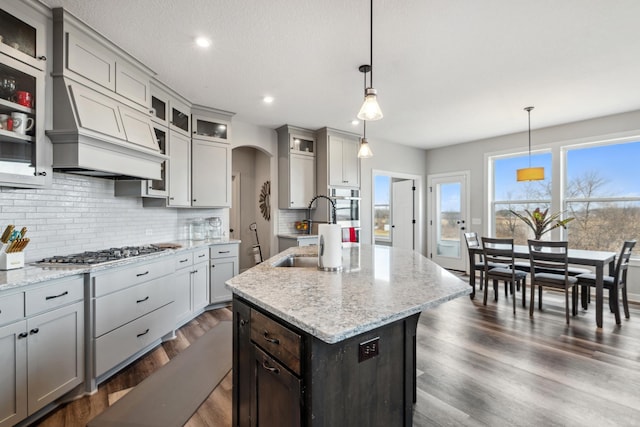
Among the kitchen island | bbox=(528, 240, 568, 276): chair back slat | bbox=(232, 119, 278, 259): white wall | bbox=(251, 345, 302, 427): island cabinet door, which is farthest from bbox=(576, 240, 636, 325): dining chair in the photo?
bbox=(232, 119, 278, 259): white wall

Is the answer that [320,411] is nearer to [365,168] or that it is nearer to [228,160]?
[228,160]

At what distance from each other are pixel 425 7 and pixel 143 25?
212 centimetres

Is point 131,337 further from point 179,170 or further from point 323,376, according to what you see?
point 323,376

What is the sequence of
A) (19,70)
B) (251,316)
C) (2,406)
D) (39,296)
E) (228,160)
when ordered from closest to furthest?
1. (251,316)
2. (2,406)
3. (39,296)
4. (19,70)
5. (228,160)

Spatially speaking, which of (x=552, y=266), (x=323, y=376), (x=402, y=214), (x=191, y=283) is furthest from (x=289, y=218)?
(x=323, y=376)

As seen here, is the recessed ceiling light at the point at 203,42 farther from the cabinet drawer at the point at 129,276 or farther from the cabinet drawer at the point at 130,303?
the cabinet drawer at the point at 130,303

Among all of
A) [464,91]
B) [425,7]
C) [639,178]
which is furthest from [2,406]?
[639,178]

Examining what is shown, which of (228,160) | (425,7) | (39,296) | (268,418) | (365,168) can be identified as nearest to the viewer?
(268,418)

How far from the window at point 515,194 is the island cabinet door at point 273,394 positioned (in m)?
5.93

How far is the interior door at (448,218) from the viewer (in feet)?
21.5

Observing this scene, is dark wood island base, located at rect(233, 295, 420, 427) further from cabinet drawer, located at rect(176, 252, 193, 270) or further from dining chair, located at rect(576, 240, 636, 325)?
dining chair, located at rect(576, 240, 636, 325)

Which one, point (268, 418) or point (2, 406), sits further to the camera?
point (2, 406)

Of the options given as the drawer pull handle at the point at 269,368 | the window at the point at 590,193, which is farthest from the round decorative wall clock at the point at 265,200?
the window at the point at 590,193

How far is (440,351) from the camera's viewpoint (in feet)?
9.34
